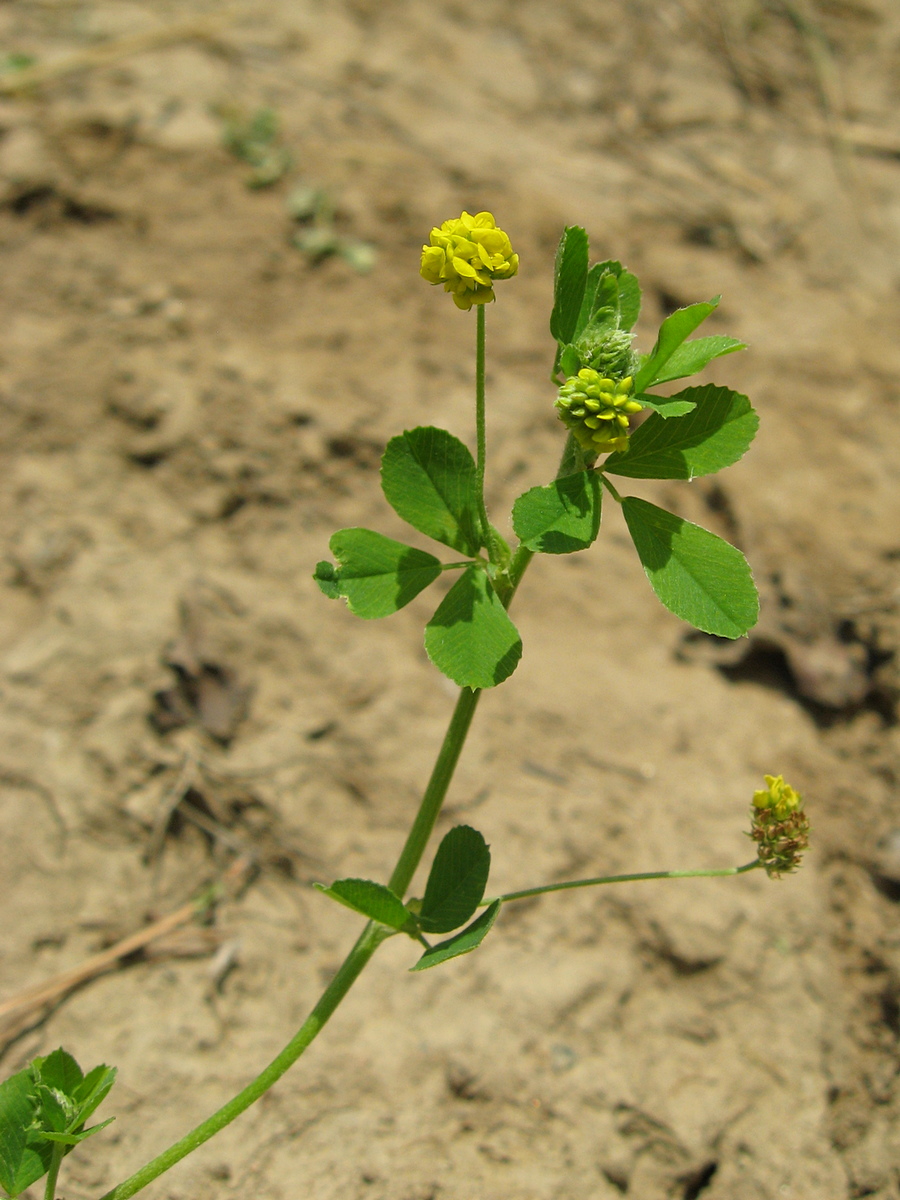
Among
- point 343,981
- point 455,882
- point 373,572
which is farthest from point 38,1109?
point 373,572

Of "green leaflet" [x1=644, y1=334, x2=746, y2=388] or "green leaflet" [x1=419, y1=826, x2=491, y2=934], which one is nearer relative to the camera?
"green leaflet" [x1=644, y1=334, x2=746, y2=388]

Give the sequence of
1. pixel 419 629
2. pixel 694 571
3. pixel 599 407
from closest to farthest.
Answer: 1. pixel 599 407
2. pixel 694 571
3. pixel 419 629

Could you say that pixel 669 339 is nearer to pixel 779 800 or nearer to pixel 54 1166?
pixel 779 800

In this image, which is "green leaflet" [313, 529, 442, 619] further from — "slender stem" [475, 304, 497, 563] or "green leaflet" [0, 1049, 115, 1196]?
"green leaflet" [0, 1049, 115, 1196]

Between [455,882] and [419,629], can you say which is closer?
[455,882]

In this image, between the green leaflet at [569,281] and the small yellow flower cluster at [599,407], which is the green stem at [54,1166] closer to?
the small yellow flower cluster at [599,407]

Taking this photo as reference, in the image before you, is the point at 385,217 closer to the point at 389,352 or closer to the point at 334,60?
the point at 389,352

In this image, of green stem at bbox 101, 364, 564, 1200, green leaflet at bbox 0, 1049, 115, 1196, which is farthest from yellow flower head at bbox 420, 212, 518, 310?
green leaflet at bbox 0, 1049, 115, 1196

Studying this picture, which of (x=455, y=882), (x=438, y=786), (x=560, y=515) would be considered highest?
(x=560, y=515)
